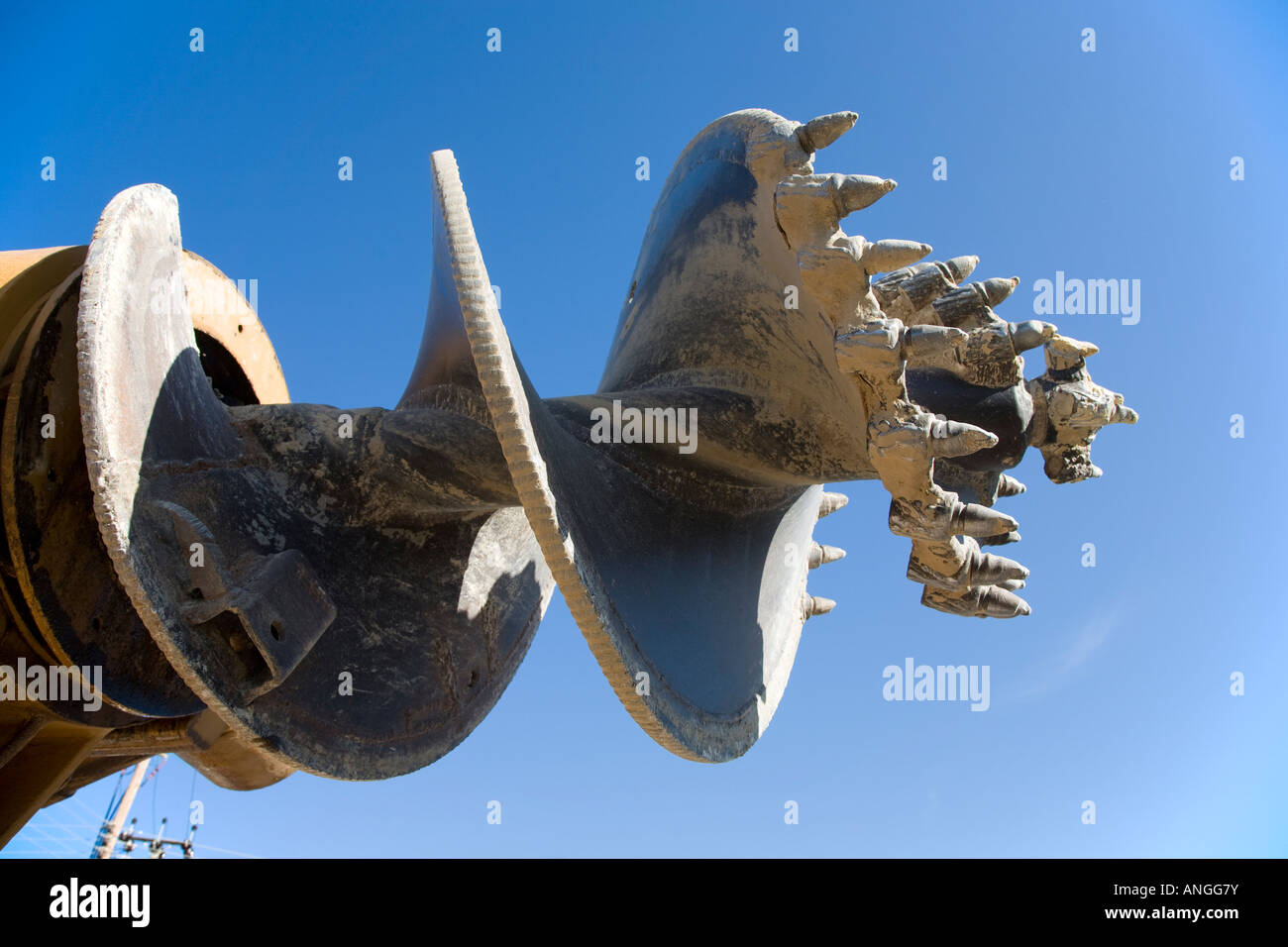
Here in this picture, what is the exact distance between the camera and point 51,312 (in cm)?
365

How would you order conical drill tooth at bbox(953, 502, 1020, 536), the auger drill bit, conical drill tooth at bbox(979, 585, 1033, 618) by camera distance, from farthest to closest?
1. conical drill tooth at bbox(979, 585, 1033, 618)
2. conical drill tooth at bbox(953, 502, 1020, 536)
3. the auger drill bit

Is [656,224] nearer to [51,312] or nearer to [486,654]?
[486,654]

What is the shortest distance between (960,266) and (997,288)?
16 centimetres

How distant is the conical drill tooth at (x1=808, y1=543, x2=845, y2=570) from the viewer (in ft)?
18.0

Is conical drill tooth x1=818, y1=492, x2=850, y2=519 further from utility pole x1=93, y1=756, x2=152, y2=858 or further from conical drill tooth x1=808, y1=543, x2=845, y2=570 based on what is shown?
utility pole x1=93, y1=756, x2=152, y2=858

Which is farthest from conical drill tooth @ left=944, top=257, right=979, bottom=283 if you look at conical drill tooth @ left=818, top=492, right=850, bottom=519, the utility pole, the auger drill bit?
the utility pole

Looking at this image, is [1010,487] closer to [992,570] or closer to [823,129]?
[992,570]

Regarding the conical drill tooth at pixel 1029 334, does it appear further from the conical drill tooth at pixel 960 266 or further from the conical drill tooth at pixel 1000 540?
the conical drill tooth at pixel 1000 540

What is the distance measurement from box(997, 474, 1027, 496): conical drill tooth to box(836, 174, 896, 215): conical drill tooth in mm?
1708

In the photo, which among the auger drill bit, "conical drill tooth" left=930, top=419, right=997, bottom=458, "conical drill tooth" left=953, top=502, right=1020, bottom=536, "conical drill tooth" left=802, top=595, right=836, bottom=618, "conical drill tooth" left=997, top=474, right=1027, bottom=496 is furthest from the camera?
"conical drill tooth" left=802, top=595, right=836, bottom=618

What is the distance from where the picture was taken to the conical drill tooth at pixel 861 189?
3.53 m

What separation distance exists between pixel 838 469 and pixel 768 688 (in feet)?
3.54

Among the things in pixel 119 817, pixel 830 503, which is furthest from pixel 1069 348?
pixel 119 817

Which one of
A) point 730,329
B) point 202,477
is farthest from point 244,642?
point 730,329
